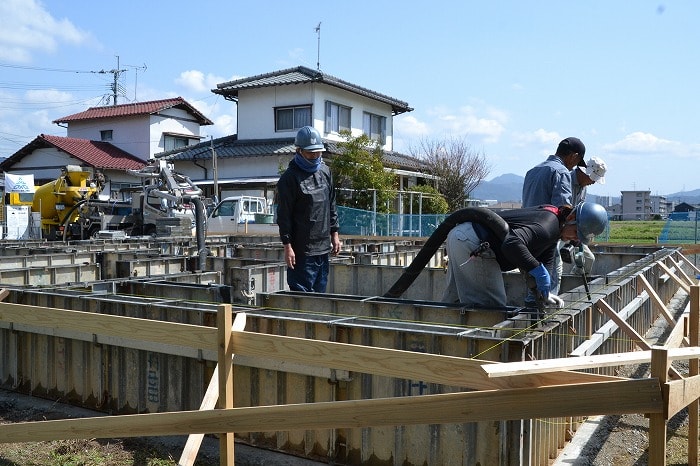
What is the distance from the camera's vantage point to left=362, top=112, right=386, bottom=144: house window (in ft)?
105

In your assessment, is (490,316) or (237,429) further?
(490,316)

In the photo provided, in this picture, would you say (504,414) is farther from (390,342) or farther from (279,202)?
(279,202)

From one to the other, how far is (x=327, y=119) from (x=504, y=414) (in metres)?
27.2

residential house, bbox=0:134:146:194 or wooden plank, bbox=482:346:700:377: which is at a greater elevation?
residential house, bbox=0:134:146:194

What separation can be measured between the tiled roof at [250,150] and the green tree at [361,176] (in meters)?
0.94

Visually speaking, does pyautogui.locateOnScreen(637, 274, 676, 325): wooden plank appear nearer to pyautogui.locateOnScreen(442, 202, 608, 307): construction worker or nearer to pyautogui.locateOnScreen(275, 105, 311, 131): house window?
pyautogui.locateOnScreen(442, 202, 608, 307): construction worker

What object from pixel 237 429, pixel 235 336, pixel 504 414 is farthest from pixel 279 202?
pixel 504 414

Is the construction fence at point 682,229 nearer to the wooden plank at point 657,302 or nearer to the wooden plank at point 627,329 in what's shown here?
the wooden plank at point 657,302

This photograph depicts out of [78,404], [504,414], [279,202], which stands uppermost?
[279,202]

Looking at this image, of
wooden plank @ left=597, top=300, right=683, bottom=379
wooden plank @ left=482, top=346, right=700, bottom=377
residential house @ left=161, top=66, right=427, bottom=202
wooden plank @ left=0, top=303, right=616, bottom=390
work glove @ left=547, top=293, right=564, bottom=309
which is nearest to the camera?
wooden plank @ left=482, top=346, right=700, bottom=377

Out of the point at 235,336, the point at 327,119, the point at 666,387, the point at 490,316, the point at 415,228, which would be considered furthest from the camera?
the point at 327,119

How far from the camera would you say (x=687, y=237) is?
22844mm

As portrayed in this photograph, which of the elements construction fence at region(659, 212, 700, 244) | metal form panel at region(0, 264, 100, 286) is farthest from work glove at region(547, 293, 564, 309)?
construction fence at region(659, 212, 700, 244)

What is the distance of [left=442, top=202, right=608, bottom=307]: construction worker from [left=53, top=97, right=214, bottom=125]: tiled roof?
3417cm
